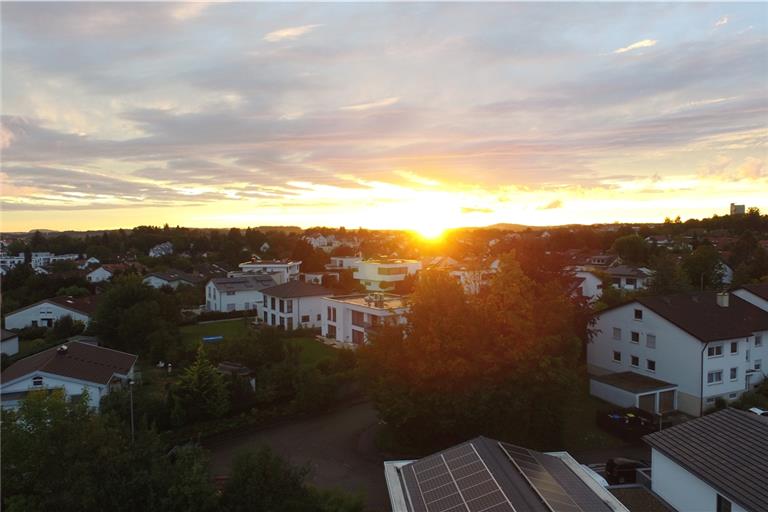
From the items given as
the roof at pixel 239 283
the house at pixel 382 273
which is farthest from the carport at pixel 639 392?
the roof at pixel 239 283

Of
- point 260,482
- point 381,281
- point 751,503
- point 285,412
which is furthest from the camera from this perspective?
point 381,281

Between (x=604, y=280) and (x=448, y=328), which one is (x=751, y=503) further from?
(x=604, y=280)

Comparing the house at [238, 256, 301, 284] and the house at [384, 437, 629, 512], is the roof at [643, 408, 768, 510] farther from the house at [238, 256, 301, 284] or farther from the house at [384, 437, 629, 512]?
the house at [238, 256, 301, 284]

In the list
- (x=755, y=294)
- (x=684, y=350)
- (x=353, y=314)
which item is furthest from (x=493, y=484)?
(x=353, y=314)

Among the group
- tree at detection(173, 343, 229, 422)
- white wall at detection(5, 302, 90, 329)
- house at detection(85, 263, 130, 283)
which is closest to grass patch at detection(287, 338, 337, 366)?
tree at detection(173, 343, 229, 422)

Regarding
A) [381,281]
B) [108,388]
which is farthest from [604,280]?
[108,388]

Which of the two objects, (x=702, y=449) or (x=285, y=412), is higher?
(x=702, y=449)

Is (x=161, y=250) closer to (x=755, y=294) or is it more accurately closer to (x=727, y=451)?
(x=755, y=294)
